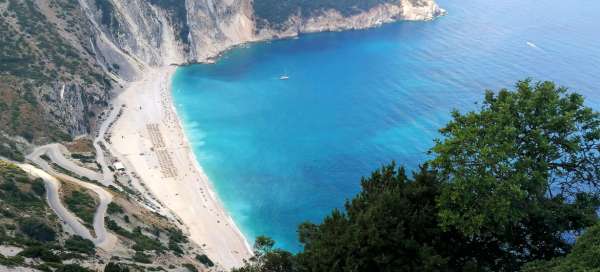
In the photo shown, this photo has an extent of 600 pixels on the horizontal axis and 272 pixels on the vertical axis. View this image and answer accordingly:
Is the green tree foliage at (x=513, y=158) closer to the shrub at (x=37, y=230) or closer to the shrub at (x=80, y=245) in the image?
the shrub at (x=80, y=245)

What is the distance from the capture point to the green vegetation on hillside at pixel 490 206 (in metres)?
32.4

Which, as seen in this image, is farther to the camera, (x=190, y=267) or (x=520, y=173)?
(x=190, y=267)

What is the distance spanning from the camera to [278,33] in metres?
172

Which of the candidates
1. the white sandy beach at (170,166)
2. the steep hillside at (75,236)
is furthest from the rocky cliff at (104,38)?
the steep hillside at (75,236)

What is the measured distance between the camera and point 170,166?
93.5m

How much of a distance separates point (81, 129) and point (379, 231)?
79.6m

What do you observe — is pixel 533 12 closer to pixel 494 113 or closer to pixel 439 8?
pixel 439 8

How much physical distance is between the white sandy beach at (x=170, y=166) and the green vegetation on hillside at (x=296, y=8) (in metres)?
53.9

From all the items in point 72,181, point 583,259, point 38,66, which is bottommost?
point 72,181

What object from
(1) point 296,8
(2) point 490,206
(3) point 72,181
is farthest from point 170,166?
(1) point 296,8

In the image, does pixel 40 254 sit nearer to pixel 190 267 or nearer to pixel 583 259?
pixel 190 267

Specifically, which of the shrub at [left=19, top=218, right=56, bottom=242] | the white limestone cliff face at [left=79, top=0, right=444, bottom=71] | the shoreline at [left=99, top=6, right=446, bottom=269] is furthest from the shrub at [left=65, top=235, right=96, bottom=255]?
the white limestone cliff face at [left=79, top=0, right=444, bottom=71]

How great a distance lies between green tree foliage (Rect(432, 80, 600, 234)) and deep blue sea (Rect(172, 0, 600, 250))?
43.8 metres

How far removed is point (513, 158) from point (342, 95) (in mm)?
93662
